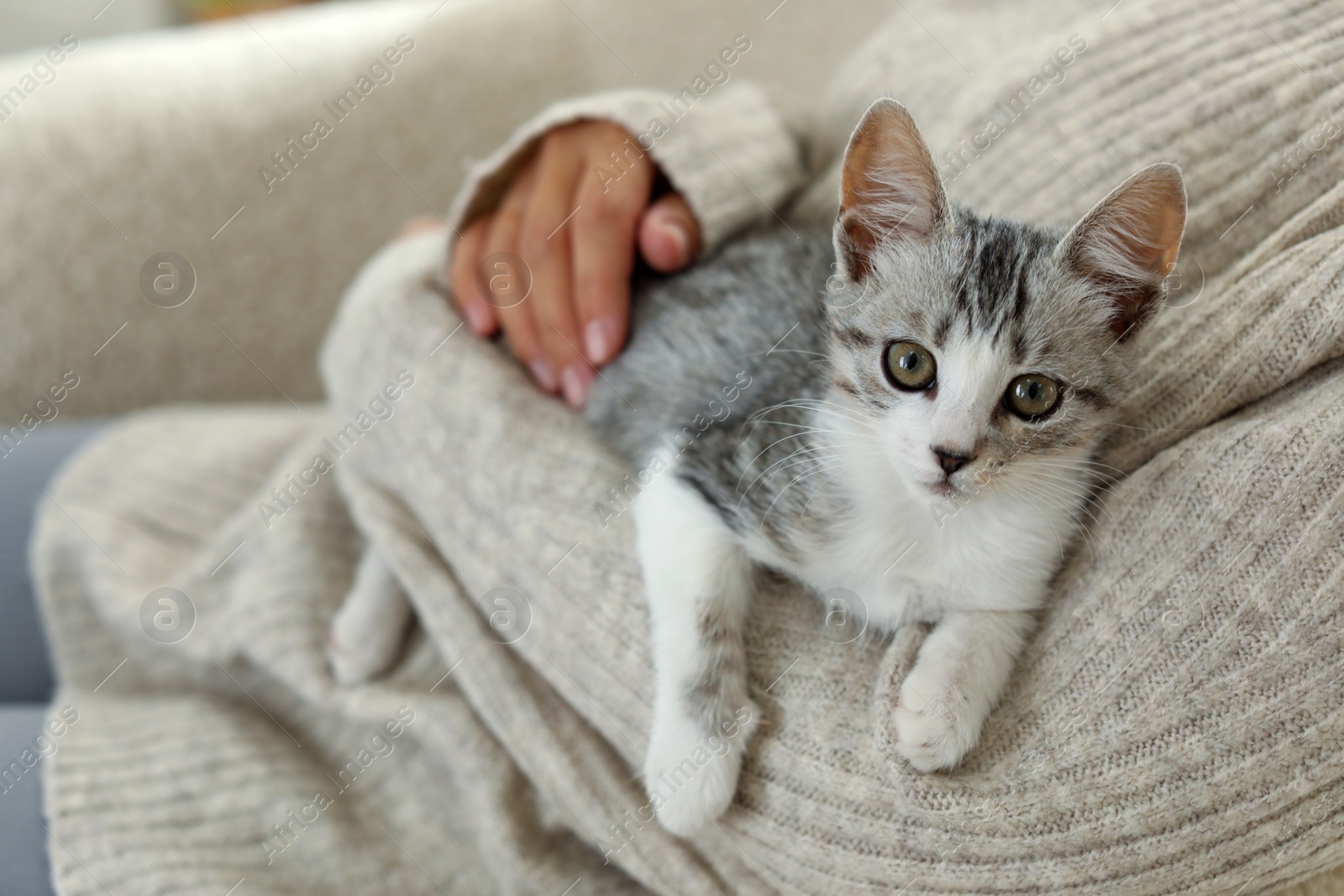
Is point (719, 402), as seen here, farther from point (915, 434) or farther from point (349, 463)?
point (349, 463)

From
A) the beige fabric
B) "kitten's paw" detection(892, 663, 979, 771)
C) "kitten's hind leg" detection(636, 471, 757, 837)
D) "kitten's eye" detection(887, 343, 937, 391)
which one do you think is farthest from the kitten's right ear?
the beige fabric

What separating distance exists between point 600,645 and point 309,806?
44 centimetres

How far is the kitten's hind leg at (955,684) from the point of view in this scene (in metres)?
0.81

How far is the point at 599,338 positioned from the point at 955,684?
67 cm

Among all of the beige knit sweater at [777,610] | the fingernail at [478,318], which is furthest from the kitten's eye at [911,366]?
the fingernail at [478,318]

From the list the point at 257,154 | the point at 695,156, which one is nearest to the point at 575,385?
the point at 695,156

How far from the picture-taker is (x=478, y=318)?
129cm

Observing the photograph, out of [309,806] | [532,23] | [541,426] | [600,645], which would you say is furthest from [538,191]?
[532,23]

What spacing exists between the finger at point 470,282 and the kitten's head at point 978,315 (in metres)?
0.57

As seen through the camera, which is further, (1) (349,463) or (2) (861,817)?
(1) (349,463)

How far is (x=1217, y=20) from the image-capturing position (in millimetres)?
1084

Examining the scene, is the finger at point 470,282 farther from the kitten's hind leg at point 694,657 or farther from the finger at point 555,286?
the kitten's hind leg at point 694,657

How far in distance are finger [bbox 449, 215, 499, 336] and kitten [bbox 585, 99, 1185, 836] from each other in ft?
1.27

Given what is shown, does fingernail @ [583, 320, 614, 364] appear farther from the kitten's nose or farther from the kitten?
the kitten's nose
